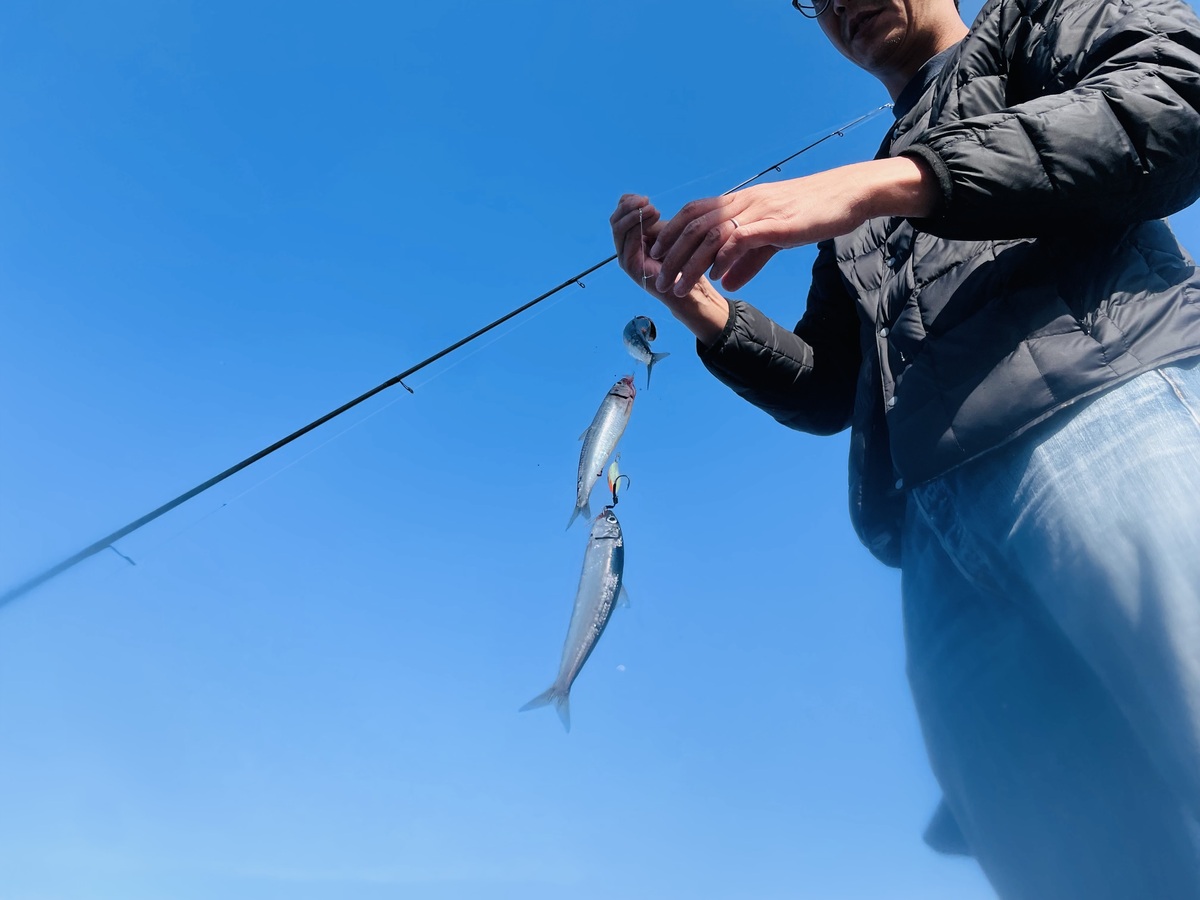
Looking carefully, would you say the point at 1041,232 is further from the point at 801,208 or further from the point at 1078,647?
the point at 1078,647

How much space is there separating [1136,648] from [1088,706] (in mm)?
168

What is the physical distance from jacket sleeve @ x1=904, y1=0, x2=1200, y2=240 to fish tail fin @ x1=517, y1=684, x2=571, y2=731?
6.23ft

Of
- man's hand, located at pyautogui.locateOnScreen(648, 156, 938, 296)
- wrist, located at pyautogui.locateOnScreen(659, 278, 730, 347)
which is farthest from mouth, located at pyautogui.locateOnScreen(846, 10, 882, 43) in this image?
man's hand, located at pyautogui.locateOnScreen(648, 156, 938, 296)

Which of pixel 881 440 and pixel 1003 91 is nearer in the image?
pixel 1003 91

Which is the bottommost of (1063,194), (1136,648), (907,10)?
(1136,648)

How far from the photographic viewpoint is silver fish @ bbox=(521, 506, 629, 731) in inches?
104

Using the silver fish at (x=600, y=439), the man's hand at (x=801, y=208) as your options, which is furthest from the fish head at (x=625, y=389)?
the man's hand at (x=801, y=208)

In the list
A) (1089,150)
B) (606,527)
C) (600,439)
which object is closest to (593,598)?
(606,527)

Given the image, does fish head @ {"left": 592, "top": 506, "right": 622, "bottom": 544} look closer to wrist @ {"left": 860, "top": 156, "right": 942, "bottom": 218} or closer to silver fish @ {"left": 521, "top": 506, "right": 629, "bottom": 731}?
silver fish @ {"left": 521, "top": 506, "right": 629, "bottom": 731}

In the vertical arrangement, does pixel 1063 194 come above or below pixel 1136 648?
above

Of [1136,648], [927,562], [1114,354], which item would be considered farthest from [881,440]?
[1136,648]

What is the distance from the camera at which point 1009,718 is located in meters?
1.28

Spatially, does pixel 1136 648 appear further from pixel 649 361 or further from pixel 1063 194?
pixel 649 361

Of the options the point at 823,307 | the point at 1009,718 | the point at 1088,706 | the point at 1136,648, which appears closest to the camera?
the point at 1136,648
